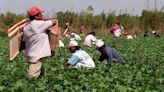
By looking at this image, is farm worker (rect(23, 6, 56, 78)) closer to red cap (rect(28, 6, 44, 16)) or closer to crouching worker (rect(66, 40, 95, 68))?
red cap (rect(28, 6, 44, 16))

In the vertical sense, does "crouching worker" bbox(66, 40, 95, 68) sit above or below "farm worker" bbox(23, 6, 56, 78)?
below

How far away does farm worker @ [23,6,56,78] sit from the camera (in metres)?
8.65

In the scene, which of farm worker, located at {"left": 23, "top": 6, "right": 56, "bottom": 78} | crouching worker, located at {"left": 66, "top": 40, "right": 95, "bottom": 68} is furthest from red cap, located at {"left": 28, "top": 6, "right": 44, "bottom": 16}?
crouching worker, located at {"left": 66, "top": 40, "right": 95, "bottom": 68}

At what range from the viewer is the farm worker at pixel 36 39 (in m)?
8.65

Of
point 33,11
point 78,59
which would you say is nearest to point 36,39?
point 33,11

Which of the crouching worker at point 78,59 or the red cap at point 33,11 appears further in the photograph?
the crouching worker at point 78,59

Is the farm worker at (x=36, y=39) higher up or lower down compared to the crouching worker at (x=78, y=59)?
higher up

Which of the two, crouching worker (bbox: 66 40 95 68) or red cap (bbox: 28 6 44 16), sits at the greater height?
red cap (bbox: 28 6 44 16)

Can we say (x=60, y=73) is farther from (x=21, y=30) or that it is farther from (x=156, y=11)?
(x=156, y=11)

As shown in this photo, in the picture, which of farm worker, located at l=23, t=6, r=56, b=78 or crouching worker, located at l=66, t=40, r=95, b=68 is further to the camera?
crouching worker, located at l=66, t=40, r=95, b=68

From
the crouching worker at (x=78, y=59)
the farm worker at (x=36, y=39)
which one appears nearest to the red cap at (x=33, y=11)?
the farm worker at (x=36, y=39)

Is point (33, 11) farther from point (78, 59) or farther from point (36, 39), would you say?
point (78, 59)

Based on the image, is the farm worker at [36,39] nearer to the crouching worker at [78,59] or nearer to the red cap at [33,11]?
the red cap at [33,11]

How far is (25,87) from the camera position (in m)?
6.63
